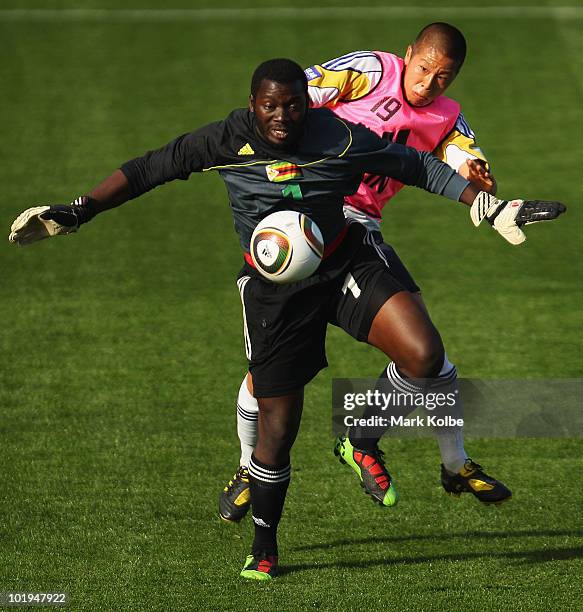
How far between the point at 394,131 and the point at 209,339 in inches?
149

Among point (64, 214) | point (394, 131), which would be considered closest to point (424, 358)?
point (394, 131)

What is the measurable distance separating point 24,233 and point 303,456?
2.94m

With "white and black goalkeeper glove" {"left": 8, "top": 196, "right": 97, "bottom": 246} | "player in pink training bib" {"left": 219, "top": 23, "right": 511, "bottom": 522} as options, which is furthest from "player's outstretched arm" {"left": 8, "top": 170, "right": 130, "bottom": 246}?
"player in pink training bib" {"left": 219, "top": 23, "right": 511, "bottom": 522}

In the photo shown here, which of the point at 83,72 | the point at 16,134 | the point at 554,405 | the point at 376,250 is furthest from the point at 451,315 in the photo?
the point at 83,72

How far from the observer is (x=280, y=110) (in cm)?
653

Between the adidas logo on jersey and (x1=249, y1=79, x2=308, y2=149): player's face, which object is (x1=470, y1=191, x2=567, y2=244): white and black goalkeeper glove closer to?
(x1=249, y1=79, x2=308, y2=149): player's face

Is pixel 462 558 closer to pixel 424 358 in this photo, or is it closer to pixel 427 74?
pixel 424 358

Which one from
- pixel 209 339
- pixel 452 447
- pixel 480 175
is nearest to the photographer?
pixel 480 175

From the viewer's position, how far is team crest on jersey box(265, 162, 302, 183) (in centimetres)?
670

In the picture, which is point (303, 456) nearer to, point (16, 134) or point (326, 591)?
point (326, 591)

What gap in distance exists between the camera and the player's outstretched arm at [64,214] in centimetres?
678

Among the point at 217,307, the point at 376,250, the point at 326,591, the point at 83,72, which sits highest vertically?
the point at 83,72

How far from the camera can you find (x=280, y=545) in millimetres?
7625

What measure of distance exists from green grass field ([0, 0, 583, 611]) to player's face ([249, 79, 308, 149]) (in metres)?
2.40
